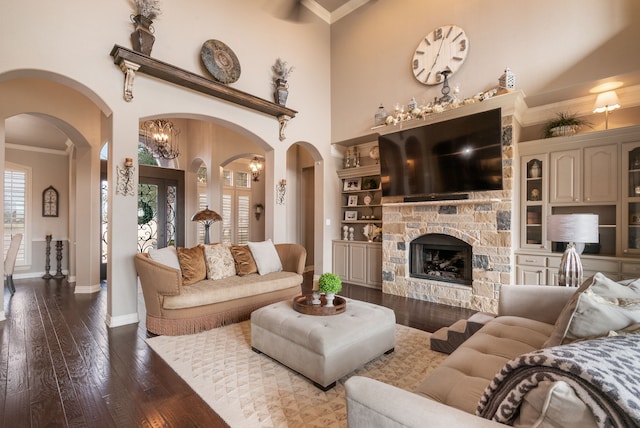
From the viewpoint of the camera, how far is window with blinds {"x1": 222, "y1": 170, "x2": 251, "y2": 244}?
7.84 m

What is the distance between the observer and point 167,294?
306 centimetres

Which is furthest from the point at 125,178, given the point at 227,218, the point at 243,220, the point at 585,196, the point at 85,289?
the point at 585,196

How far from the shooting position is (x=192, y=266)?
11.8 ft

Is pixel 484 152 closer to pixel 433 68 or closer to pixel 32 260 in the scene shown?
pixel 433 68

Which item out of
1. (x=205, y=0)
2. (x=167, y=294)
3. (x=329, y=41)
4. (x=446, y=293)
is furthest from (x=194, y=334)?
(x=329, y=41)

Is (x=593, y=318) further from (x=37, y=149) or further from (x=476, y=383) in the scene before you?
(x=37, y=149)

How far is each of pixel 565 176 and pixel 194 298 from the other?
478cm

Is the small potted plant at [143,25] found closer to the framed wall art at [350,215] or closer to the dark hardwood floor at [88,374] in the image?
the dark hardwood floor at [88,374]

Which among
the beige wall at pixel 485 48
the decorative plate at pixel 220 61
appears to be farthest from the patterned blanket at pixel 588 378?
the decorative plate at pixel 220 61

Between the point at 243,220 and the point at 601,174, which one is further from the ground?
the point at 601,174

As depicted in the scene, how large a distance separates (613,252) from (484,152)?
1954 millimetres

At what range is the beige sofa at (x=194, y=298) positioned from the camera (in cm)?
305

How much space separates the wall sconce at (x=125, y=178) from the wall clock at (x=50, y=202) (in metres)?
4.81

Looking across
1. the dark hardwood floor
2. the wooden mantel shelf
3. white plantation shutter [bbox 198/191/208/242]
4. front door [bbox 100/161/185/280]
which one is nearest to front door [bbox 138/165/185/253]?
front door [bbox 100/161/185/280]
